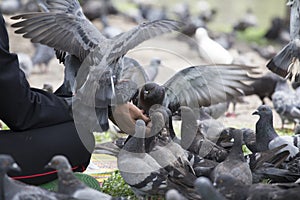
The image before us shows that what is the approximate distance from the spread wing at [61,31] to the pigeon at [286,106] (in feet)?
12.4

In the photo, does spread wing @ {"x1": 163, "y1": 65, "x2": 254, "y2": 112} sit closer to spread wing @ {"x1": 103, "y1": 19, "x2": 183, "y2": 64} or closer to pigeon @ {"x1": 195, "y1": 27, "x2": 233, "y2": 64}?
spread wing @ {"x1": 103, "y1": 19, "x2": 183, "y2": 64}

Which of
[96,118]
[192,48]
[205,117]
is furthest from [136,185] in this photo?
[192,48]

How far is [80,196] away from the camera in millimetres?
3566

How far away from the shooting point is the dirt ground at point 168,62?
25.9 feet

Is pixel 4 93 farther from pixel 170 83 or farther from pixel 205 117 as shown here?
pixel 205 117

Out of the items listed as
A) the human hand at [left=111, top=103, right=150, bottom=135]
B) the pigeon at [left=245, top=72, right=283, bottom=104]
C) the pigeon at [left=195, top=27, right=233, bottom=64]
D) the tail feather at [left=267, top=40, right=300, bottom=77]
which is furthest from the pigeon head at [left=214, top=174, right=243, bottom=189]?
the pigeon at [left=245, top=72, right=283, bottom=104]

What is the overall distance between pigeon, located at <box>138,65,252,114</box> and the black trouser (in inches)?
28.6

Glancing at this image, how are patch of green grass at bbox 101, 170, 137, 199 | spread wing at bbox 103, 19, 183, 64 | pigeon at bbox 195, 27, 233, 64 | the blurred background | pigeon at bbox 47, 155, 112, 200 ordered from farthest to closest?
the blurred background
pigeon at bbox 195, 27, 233, 64
patch of green grass at bbox 101, 170, 137, 199
spread wing at bbox 103, 19, 183, 64
pigeon at bbox 47, 155, 112, 200

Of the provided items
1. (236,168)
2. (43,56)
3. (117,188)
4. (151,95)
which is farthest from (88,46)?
(43,56)

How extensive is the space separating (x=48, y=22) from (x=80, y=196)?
1745mm

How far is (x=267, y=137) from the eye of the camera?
5559 mm

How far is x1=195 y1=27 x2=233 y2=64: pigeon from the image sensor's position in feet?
30.6

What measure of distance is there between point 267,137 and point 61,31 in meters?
2.00

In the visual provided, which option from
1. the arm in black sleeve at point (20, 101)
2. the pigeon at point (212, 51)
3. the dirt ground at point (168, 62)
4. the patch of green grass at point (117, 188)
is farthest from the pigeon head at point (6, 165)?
the pigeon at point (212, 51)
